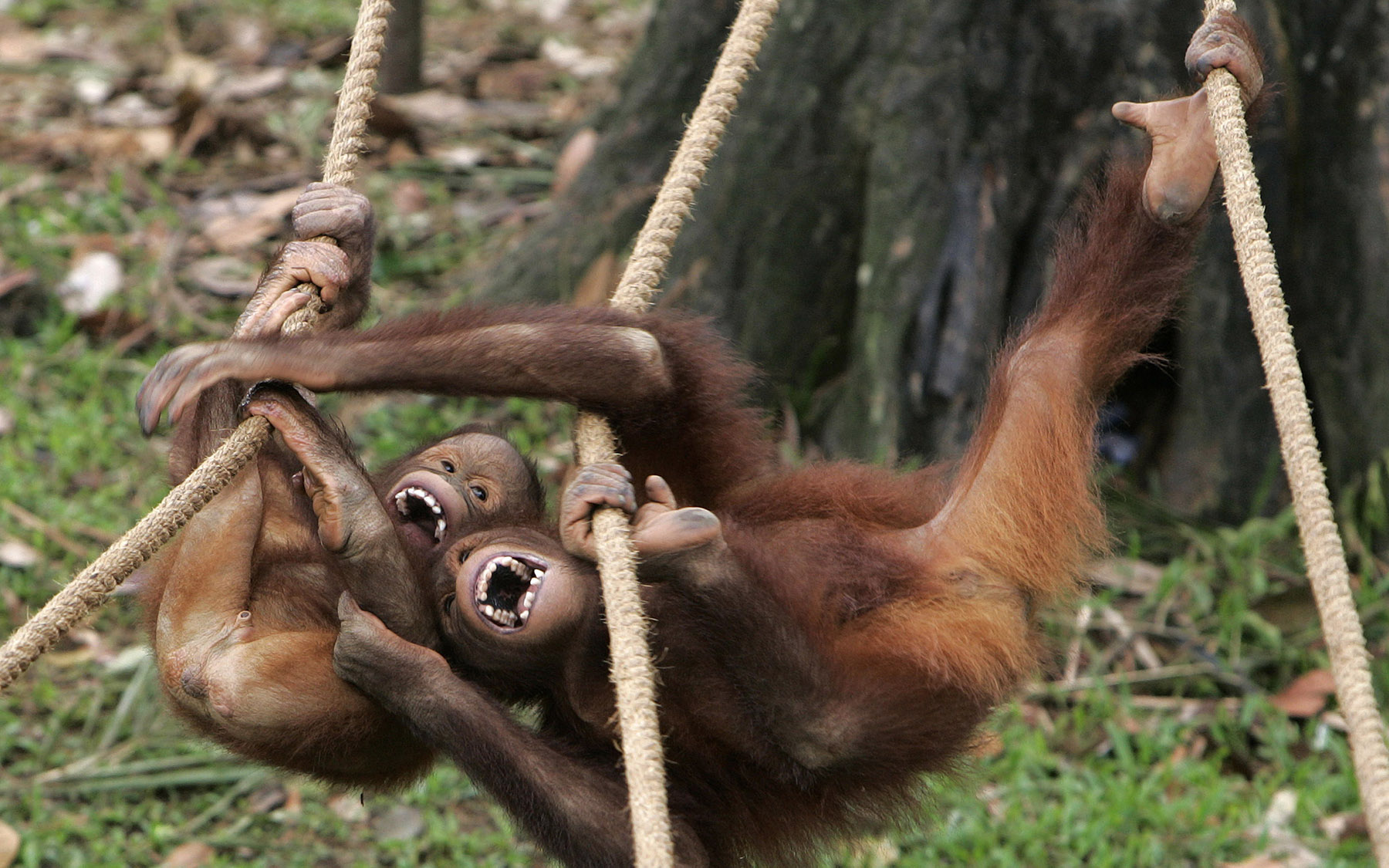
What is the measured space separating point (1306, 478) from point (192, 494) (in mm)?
1642

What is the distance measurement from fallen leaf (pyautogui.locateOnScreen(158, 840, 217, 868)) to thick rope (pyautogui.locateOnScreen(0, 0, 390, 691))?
153 centimetres

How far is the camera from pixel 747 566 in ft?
8.12

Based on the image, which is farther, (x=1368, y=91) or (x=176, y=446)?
(x=1368, y=91)

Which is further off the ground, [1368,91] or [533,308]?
[1368,91]

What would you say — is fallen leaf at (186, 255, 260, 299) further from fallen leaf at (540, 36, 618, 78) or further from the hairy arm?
the hairy arm

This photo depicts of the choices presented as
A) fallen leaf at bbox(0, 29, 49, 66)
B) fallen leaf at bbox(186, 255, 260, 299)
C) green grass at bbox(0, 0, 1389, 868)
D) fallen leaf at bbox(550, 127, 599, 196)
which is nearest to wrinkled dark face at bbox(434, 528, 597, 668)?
green grass at bbox(0, 0, 1389, 868)

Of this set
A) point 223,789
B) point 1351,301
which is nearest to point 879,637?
point 223,789

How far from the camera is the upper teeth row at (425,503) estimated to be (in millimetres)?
2801

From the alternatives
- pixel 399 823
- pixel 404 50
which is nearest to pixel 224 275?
pixel 404 50

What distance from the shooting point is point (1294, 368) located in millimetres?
2006

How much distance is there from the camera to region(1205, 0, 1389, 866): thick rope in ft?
5.56

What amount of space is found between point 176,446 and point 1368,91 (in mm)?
3502

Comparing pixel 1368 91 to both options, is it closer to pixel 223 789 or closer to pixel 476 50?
pixel 223 789

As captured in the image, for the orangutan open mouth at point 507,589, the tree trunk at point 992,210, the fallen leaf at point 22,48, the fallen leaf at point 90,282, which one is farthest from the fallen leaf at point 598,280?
the fallen leaf at point 22,48
